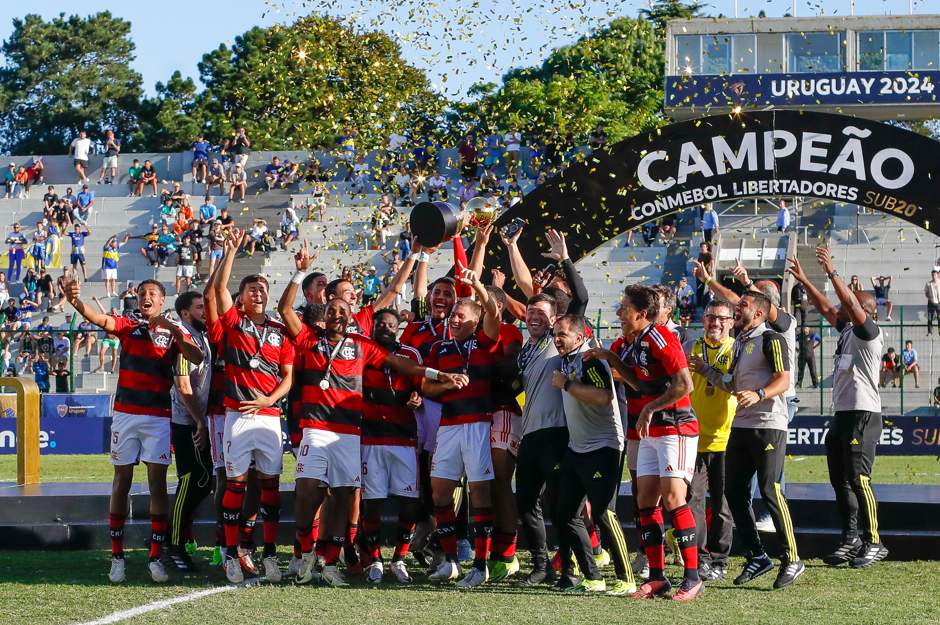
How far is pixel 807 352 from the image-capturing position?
63.1 ft

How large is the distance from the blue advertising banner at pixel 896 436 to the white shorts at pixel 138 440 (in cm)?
1258

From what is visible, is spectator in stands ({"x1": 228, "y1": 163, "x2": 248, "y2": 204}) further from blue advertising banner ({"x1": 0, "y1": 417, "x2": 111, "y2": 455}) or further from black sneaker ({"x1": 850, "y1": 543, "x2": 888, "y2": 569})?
black sneaker ({"x1": 850, "y1": 543, "x2": 888, "y2": 569})

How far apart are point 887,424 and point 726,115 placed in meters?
9.38

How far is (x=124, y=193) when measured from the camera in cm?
3475

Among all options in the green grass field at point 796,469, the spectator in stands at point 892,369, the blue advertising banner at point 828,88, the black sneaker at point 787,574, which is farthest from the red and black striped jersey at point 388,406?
the blue advertising banner at point 828,88

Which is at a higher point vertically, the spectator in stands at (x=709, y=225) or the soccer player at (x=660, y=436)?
the spectator in stands at (x=709, y=225)

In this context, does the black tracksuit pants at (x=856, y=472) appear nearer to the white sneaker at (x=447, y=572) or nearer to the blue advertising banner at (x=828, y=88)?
the white sneaker at (x=447, y=572)

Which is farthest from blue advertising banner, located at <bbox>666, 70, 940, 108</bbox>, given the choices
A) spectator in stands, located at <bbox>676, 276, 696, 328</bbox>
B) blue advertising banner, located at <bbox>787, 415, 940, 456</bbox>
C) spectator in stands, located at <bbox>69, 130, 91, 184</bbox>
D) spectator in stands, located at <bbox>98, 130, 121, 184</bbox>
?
blue advertising banner, located at <bbox>787, 415, 940, 456</bbox>

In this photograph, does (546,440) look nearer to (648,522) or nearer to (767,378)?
(648,522)

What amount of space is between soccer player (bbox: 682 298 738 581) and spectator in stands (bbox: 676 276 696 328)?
11.4 metres

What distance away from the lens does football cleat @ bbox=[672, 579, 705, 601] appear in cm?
687

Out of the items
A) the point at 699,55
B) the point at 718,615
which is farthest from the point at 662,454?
the point at 699,55

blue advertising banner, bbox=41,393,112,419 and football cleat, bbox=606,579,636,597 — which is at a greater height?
blue advertising banner, bbox=41,393,112,419

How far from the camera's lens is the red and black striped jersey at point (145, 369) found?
7.88 m
